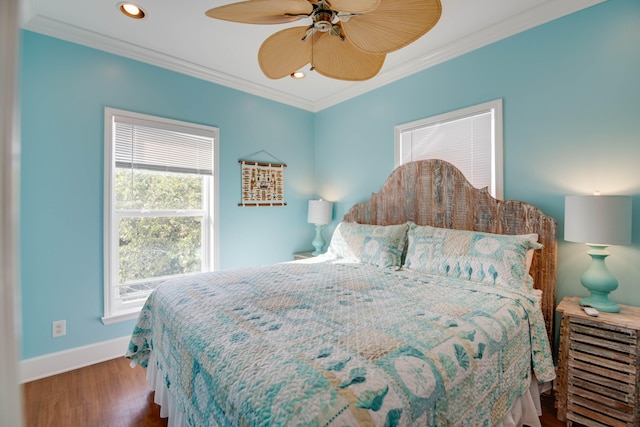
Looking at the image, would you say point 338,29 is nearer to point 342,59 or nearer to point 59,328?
point 342,59

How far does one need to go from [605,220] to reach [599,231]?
0.22 ft

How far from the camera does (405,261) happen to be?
8.34 feet

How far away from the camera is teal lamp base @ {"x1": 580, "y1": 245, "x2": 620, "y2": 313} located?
5.76 feet

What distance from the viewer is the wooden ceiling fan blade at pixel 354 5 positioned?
1249 millimetres

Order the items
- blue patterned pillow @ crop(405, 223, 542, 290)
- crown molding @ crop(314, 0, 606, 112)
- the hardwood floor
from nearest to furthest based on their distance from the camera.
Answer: the hardwood floor, blue patterned pillow @ crop(405, 223, 542, 290), crown molding @ crop(314, 0, 606, 112)

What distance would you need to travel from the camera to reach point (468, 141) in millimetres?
2617

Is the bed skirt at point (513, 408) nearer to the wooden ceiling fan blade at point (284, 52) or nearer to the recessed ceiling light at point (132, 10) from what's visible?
the wooden ceiling fan blade at point (284, 52)

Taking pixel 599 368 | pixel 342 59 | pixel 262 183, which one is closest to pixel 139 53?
pixel 262 183

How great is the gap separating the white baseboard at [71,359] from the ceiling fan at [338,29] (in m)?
2.62

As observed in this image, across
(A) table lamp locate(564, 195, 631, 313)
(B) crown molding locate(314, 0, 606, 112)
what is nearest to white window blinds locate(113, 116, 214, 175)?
(B) crown molding locate(314, 0, 606, 112)

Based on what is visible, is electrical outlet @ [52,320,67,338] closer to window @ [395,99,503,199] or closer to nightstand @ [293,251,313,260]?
nightstand @ [293,251,313,260]

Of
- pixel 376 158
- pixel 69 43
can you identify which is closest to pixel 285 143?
pixel 376 158

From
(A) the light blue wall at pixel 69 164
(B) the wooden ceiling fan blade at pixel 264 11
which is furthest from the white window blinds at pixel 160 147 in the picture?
(B) the wooden ceiling fan blade at pixel 264 11

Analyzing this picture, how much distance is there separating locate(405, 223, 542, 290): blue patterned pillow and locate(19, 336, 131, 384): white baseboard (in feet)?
8.58
